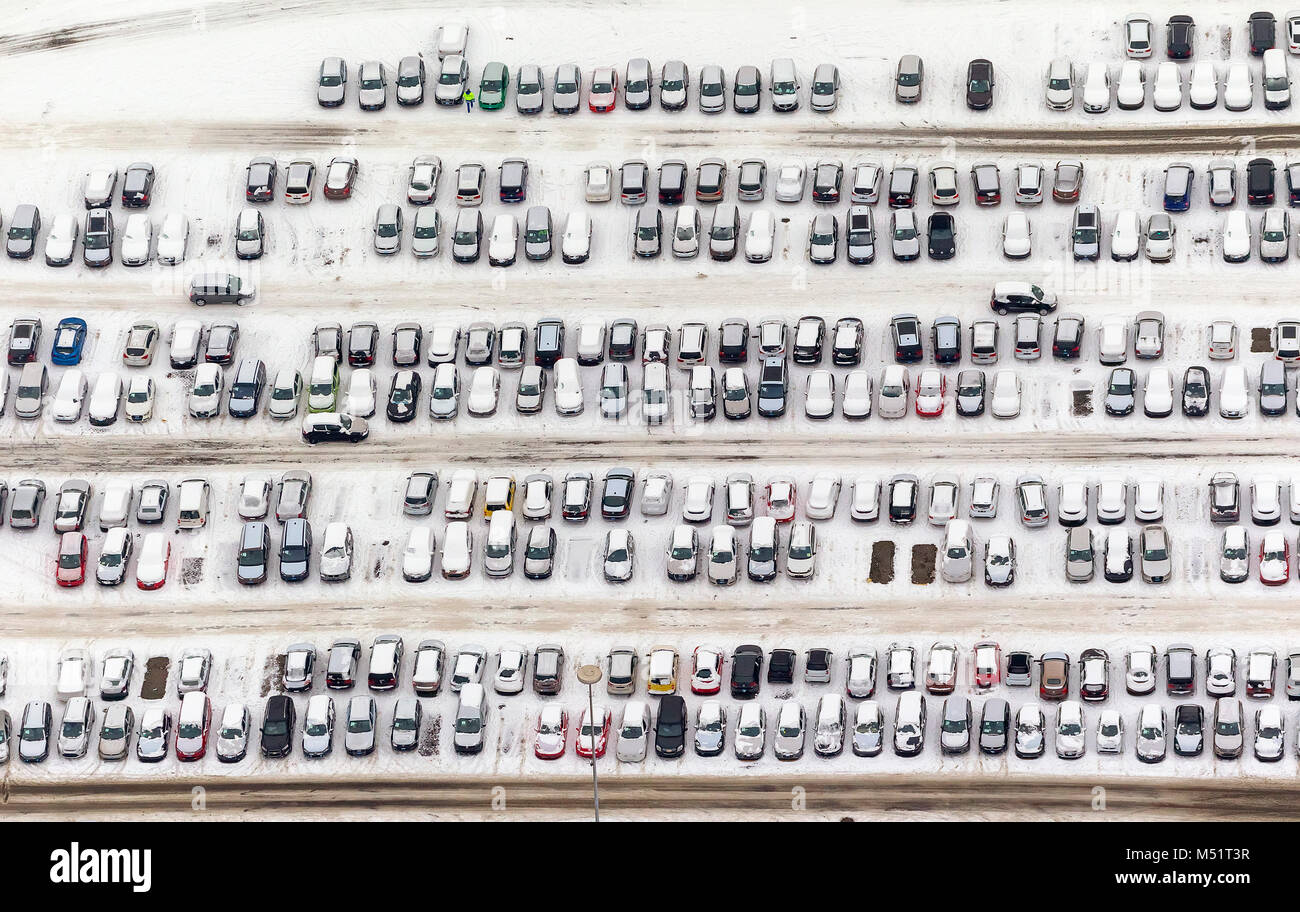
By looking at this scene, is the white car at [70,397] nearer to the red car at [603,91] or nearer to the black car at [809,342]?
the red car at [603,91]

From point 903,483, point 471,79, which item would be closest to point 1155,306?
point 903,483

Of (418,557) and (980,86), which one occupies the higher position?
(980,86)

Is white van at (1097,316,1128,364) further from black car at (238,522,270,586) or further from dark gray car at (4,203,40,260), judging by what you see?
dark gray car at (4,203,40,260)

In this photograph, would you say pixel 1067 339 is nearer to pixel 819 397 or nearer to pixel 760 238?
pixel 819 397

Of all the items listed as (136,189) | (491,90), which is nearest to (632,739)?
(491,90)

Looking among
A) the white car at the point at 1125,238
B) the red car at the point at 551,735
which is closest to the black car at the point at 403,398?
the red car at the point at 551,735

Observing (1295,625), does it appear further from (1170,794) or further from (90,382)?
(90,382)

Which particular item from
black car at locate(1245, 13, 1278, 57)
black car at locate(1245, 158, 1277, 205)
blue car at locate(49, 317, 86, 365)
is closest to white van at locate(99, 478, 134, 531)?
blue car at locate(49, 317, 86, 365)
